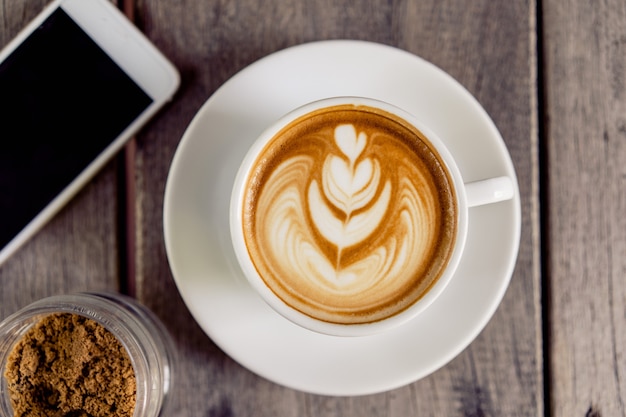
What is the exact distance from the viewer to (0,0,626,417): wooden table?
1071 mm


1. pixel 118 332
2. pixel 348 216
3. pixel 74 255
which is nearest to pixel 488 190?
pixel 348 216

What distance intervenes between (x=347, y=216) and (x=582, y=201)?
0.43m

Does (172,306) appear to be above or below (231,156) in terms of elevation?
below

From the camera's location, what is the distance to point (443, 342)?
0.97 meters

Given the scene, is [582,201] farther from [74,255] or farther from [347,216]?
[74,255]

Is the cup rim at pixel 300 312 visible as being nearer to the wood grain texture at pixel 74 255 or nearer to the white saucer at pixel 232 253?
the white saucer at pixel 232 253

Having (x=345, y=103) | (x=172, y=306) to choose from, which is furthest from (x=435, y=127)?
(x=172, y=306)

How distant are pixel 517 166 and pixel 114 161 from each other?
0.68 meters

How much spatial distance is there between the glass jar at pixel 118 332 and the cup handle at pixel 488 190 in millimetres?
522

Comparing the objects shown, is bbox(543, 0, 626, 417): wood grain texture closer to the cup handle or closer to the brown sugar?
the cup handle

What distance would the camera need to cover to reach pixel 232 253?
3.26 ft

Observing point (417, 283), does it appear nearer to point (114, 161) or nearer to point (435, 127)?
point (435, 127)

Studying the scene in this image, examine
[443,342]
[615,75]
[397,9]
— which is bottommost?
[443,342]

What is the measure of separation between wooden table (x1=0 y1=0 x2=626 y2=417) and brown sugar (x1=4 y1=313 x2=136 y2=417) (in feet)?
0.51
